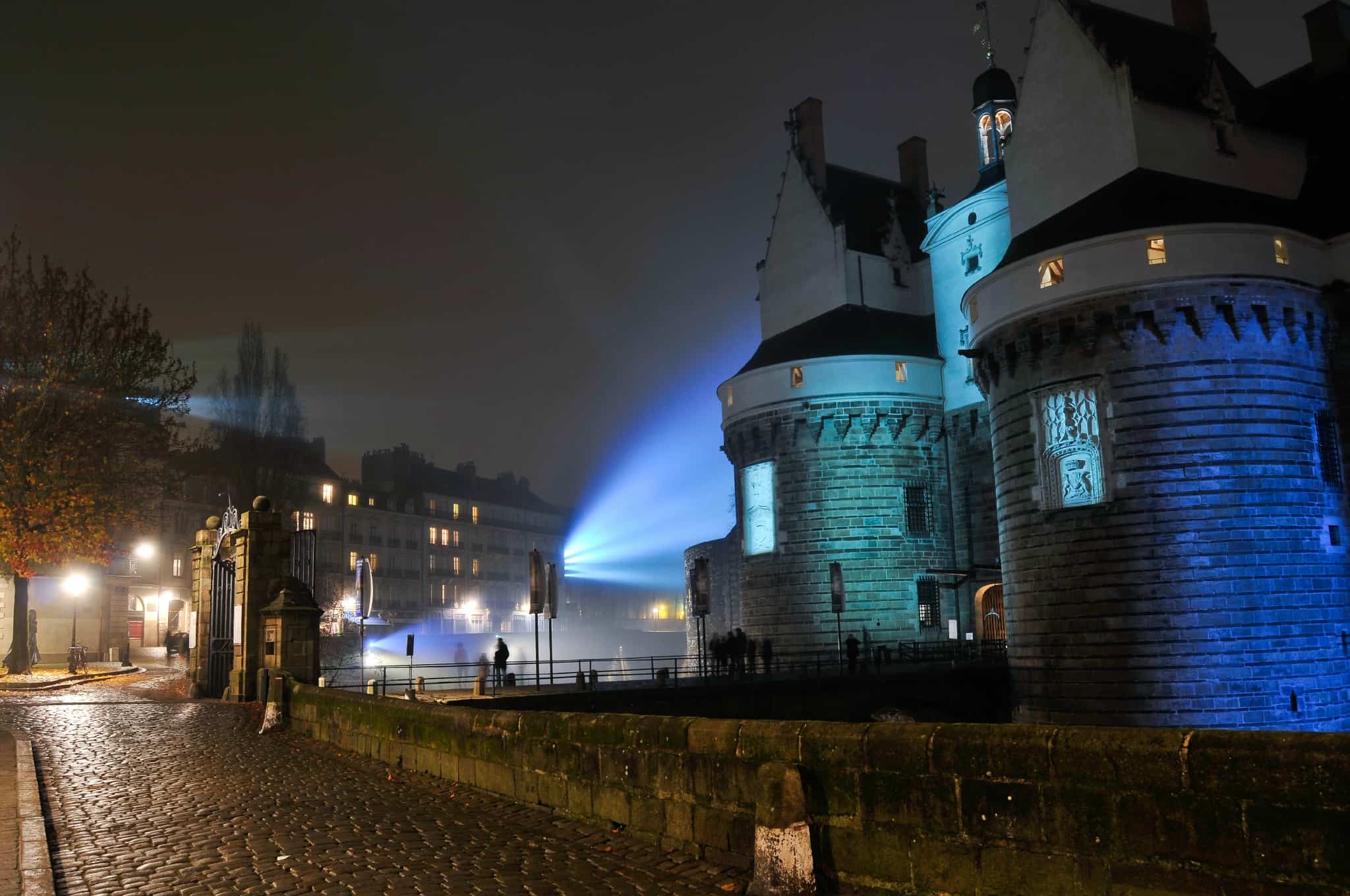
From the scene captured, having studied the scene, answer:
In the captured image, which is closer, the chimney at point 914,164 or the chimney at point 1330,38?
the chimney at point 1330,38

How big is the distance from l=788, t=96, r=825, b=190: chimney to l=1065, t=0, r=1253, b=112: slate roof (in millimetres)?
12893

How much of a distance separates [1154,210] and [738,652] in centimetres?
1745

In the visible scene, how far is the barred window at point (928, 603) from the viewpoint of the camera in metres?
36.4

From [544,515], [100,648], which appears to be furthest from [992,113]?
[544,515]

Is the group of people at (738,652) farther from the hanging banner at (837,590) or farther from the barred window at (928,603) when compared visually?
the barred window at (928,603)


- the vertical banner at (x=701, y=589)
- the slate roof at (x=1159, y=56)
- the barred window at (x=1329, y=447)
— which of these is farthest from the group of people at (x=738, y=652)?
the slate roof at (x=1159, y=56)

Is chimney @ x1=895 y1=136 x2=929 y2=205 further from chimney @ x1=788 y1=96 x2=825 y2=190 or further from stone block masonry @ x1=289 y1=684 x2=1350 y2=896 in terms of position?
stone block masonry @ x1=289 y1=684 x2=1350 y2=896

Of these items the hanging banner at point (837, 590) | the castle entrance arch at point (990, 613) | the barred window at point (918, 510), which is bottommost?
the castle entrance arch at point (990, 613)

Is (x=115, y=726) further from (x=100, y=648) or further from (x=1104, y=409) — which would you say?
(x=100, y=648)

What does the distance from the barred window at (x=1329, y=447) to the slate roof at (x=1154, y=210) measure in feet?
16.2

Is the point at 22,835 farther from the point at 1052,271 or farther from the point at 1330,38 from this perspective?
the point at 1330,38

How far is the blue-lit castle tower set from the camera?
23438mm

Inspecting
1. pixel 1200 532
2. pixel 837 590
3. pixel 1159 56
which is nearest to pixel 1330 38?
pixel 1159 56

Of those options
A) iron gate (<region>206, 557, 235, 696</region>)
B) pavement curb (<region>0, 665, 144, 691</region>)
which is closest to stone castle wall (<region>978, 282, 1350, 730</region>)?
iron gate (<region>206, 557, 235, 696</region>)
